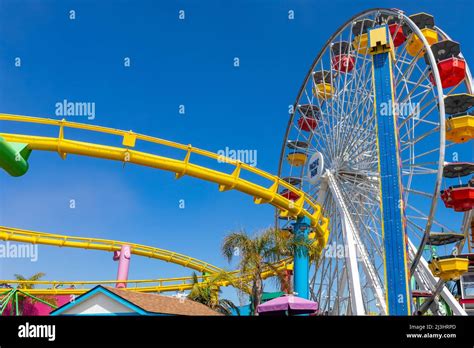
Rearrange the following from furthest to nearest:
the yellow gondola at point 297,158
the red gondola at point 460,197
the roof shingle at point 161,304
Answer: the yellow gondola at point 297,158, the red gondola at point 460,197, the roof shingle at point 161,304

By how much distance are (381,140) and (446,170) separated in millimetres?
2511

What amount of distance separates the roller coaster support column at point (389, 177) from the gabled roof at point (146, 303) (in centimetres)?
586

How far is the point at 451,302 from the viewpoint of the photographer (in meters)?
19.2

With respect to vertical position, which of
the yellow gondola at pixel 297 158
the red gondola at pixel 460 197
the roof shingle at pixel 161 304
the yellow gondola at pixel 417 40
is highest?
the yellow gondola at pixel 417 40

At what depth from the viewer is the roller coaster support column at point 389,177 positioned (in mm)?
16141

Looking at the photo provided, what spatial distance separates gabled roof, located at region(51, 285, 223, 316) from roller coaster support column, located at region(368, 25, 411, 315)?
5855 mm

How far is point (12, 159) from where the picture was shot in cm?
1012

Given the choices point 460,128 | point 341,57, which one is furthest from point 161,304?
point 341,57

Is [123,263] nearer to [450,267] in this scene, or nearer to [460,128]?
[450,267]

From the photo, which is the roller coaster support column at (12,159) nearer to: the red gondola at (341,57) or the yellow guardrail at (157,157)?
the yellow guardrail at (157,157)

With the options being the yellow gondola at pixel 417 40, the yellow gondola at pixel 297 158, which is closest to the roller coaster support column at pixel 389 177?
the yellow gondola at pixel 417 40
